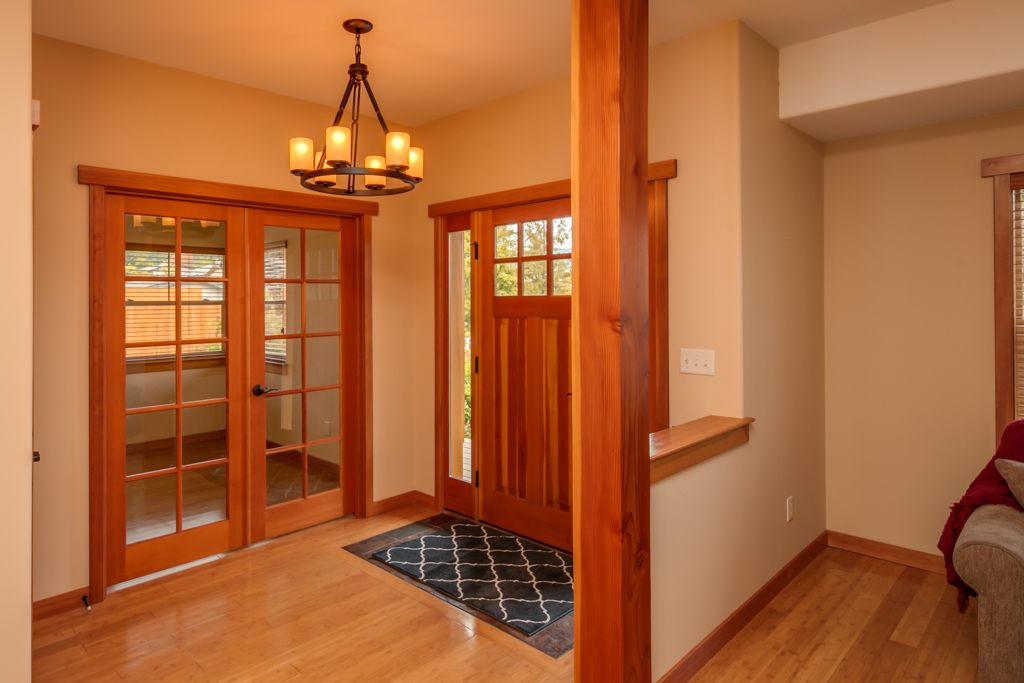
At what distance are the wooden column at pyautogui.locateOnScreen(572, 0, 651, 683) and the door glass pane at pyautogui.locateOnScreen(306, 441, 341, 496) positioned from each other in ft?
7.99

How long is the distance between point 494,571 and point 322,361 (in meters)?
1.70

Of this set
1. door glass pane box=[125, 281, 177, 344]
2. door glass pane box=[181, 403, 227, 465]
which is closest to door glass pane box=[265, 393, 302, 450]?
door glass pane box=[181, 403, 227, 465]

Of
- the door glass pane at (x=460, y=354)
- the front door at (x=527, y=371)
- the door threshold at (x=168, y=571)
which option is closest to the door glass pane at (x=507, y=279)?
the front door at (x=527, y=371)

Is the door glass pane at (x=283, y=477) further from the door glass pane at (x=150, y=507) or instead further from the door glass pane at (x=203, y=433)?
the door glass pane at (x=150, y=507)

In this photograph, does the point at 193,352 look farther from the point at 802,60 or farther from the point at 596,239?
the point at 802,60

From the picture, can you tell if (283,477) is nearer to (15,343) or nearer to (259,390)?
(259,390)

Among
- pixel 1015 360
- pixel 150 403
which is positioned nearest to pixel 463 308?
pixel 150 403

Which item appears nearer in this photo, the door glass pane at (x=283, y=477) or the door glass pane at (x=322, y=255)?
the door glass pane at (x=283, y=477)

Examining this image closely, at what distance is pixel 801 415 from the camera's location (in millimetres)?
3207

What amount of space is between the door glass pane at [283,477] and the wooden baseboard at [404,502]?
0.56m

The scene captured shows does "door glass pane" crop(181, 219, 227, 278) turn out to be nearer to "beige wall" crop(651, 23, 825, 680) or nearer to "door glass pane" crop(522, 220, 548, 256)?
"door glass pane" crop(522, 220, 548, 256)

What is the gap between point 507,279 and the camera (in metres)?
3.72

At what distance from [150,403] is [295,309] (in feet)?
3.11

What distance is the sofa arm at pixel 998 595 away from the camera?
192 cm
